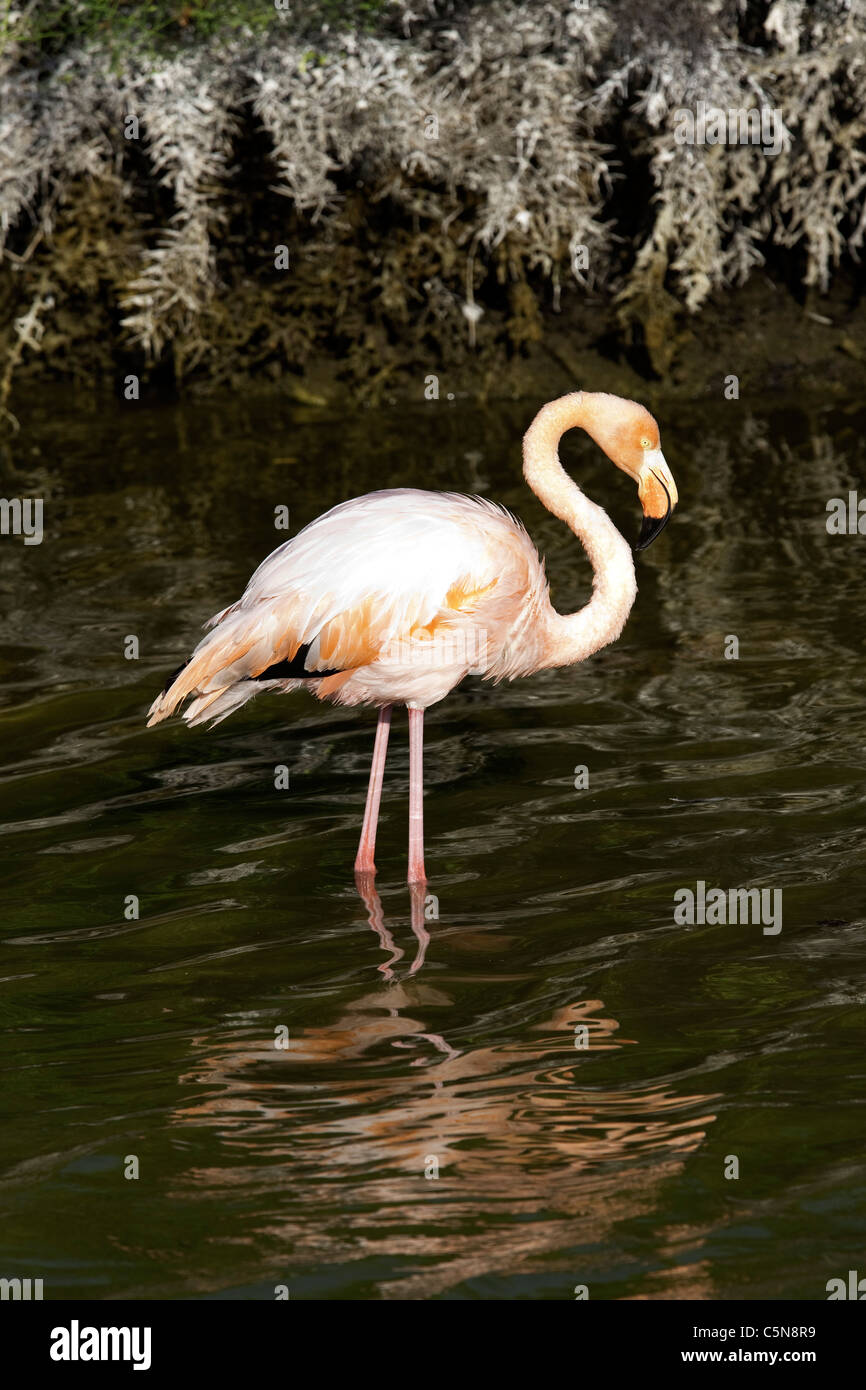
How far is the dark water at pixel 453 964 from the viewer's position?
349 cm

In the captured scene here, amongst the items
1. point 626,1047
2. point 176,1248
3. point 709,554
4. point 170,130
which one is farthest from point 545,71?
point 176,1248

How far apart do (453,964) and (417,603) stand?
1.21 metres

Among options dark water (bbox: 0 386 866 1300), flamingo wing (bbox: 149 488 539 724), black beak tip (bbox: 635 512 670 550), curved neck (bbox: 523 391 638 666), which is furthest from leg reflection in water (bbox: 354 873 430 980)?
black beak tip (bbox: 635 512 670 550)

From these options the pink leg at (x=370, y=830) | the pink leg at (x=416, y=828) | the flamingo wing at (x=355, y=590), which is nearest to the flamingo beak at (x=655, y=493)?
the flamingo wing at (x=355, y=590)

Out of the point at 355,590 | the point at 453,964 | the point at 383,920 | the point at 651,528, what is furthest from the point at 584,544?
the point at 453,964

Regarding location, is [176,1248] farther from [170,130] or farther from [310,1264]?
[170,130]

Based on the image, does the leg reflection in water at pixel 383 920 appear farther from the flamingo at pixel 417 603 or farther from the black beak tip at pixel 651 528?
the black beak tip at pixel 651 528

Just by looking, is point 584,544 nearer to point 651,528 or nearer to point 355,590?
point 651,528

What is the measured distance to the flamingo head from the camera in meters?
5.58

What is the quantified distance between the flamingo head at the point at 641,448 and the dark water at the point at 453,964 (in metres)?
0.94

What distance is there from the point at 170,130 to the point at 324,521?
18.6 ft

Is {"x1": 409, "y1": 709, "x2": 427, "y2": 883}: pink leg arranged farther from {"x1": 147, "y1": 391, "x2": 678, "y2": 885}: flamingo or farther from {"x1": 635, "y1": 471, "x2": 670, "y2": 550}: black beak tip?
{"x1": 635, "y1": 471, "x2": 670, "y2": 550}: black beak tip

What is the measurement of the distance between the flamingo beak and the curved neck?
101mm

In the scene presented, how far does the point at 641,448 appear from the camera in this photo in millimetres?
5617
